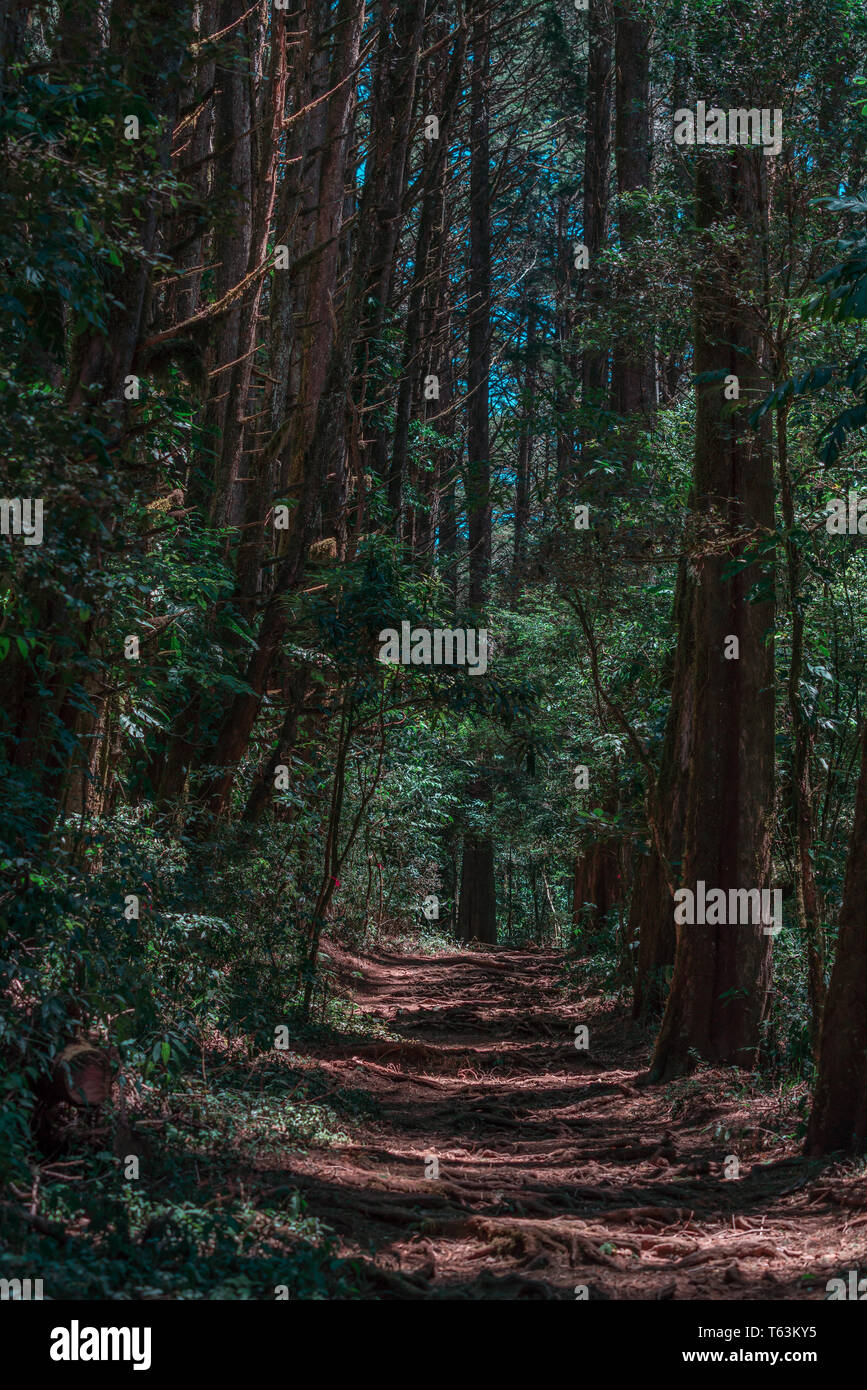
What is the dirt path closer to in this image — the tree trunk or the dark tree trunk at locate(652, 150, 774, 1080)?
the tree trunk

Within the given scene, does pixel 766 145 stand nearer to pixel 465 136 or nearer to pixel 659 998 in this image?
pixel 659 998

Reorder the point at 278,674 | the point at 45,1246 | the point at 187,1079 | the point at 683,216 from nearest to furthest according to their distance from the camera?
the point at 45,1246
the point at 187,1079
the point at 683,216
the point at 278,674

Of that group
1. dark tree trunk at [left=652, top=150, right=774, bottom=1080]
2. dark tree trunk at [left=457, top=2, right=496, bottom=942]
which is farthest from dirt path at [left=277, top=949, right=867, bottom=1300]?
dark tree trunk at [left=457, top=2, right=496, bottom=942]

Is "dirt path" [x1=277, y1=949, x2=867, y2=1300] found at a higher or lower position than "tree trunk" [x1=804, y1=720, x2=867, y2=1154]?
lower

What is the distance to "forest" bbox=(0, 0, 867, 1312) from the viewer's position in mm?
5672

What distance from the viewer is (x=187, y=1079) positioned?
7777 millimetres

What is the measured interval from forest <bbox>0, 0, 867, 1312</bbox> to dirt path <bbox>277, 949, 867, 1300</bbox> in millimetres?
41

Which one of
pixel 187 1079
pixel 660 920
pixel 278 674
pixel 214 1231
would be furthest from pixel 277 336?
pixel 214 1231

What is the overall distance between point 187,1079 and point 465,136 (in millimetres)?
22524

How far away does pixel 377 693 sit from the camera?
11.8 meters

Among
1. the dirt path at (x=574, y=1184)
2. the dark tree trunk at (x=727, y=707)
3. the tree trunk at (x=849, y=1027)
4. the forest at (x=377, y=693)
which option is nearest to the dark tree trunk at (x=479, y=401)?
the forest at (x=377, y=693)

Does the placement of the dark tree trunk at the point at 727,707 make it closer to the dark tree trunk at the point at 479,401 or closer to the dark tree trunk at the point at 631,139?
the dark tree trunk at the point at 631,139

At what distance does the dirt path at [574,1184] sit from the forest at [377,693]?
41 millimetres

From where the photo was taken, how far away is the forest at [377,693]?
567cm
